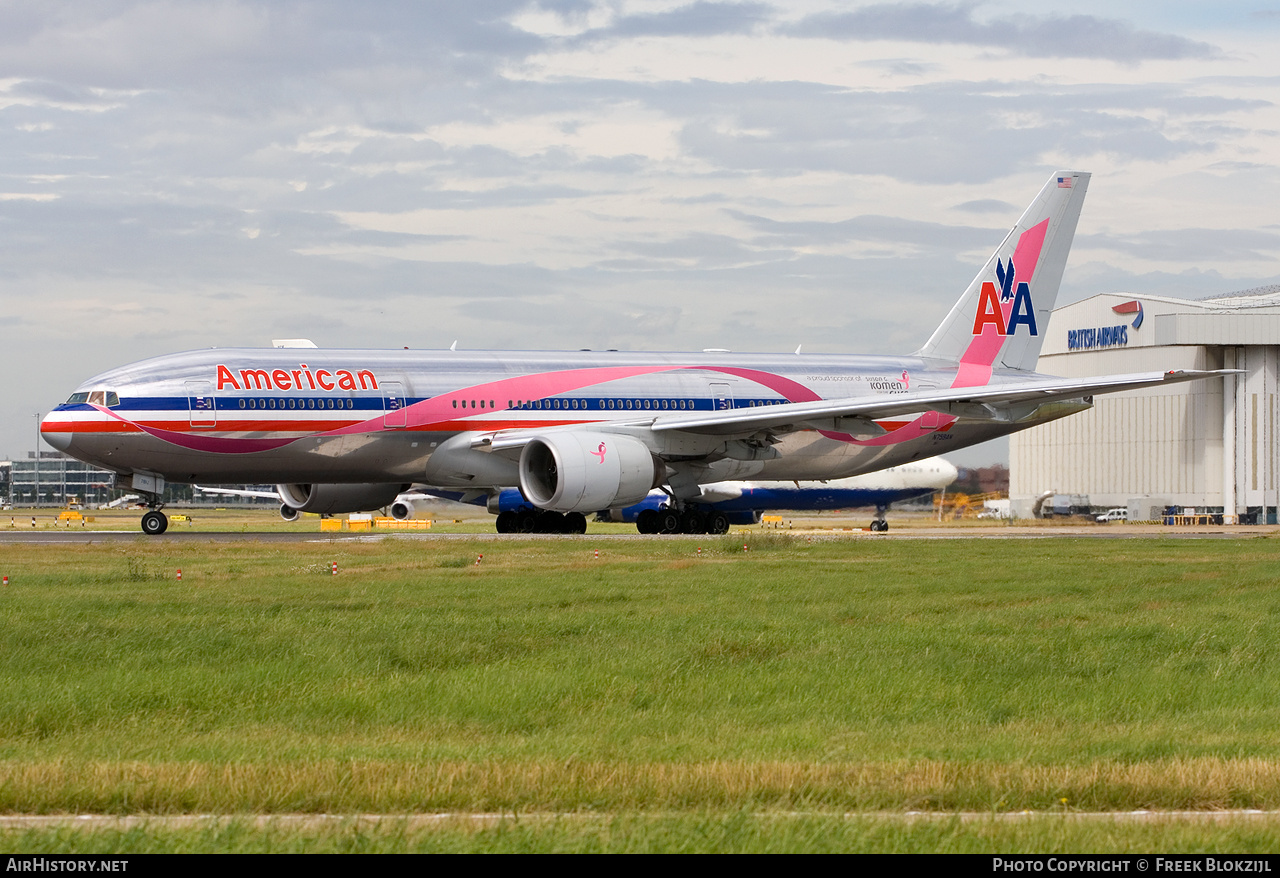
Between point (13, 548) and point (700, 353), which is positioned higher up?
point (700, 353)

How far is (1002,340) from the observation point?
42.0 metres

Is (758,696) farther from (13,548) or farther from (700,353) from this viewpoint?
(700,353)

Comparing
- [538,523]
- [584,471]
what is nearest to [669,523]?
[538,523]

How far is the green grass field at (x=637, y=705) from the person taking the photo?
26.3 ft

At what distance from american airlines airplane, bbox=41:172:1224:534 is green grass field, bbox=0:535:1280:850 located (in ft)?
31.4

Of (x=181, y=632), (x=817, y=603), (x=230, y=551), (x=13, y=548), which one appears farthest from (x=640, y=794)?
(x=13, y=548)

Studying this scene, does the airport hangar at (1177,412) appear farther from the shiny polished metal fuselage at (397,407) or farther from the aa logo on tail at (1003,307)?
the shiny polished metal fuselage at (397,407)

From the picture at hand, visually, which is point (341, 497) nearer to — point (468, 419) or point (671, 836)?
point (468, 419)

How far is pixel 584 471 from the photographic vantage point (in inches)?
1270

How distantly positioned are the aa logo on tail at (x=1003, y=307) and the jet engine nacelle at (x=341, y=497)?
17.3 m

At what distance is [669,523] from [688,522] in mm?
489

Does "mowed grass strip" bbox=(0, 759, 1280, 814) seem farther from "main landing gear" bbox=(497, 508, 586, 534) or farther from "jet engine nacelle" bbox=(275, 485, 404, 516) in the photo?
"jet engine nacelle" bbox=(275, 485, 404, 516)
